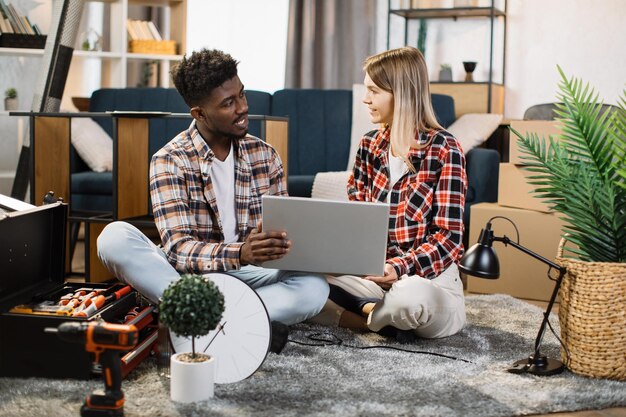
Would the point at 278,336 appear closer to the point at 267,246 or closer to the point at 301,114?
the point at 267,246

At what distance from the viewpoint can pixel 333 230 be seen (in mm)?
2197

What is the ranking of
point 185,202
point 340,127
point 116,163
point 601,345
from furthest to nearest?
point 340,127, point 116,163, point 185,202, point 601,345

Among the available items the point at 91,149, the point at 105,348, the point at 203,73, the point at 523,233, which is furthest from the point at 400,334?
the point at 91,149

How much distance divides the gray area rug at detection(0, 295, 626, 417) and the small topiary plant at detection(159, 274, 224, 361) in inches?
7.5

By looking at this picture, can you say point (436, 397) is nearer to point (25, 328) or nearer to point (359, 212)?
point (359, 212)

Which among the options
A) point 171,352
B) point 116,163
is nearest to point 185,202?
point 171,352

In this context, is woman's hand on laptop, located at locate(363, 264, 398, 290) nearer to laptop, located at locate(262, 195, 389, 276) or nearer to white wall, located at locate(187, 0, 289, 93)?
laptop, located at locate(262, 195, 389, 276)

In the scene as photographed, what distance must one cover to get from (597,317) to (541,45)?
11.2 ft

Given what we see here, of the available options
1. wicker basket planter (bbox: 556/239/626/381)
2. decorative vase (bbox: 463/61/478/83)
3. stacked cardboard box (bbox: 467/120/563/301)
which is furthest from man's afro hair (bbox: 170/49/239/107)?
decorative vase (bbox: 463/61/478/83)

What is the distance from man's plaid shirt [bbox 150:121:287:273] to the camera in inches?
89.4

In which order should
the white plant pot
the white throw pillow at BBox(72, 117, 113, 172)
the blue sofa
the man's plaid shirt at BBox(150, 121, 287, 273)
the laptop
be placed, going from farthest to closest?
1. the blue sofa
2. the white throw pillow at BBox(72, 117, 113, 172)
3. the man's plaid shirt at BBox(150, 121, 287, 273)
4. the laptop
5. the white plant pot

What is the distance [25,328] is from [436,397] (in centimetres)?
98

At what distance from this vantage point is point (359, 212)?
2178 mm

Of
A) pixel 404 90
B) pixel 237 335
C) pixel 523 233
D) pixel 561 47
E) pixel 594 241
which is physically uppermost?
pixel 561 47
